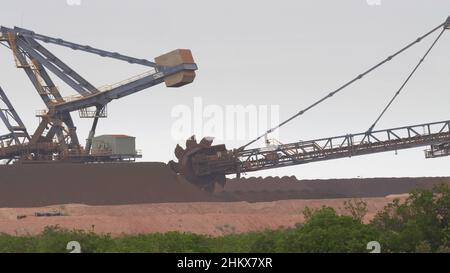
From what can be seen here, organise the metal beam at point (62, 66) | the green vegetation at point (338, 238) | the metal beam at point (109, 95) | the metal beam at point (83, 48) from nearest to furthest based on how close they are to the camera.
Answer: the green vegetation at point (338, 238)
the metal beam at point (109, 95)
the metal beam at point (83, 48)
the metal beam at point (62, 66)

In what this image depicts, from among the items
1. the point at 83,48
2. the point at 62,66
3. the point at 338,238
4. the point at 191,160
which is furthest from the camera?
the point at 191,160

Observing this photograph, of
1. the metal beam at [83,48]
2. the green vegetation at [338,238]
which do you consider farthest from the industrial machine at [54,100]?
the green vegetation at [338,238]

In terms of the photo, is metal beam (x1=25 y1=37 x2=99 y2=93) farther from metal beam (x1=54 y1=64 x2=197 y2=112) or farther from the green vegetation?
the green vegetation

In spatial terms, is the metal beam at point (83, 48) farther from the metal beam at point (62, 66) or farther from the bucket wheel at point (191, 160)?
the bucket wheel at point (191, 160)

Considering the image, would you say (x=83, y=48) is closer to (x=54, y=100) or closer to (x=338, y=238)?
(x=54, y=100)

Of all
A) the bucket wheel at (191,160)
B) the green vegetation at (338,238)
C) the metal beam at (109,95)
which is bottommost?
the green vegetation at (338,238)

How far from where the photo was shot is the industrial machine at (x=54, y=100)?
7250cm

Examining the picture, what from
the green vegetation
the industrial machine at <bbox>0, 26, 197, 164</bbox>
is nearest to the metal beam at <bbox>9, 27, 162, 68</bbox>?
the industrial machine at <bbox>0, 26, 197, 164</bbox>

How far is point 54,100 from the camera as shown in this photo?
73938mm

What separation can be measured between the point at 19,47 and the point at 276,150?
70.4 ft

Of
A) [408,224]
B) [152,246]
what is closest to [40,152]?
[152,246]

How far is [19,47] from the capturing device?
240 ft

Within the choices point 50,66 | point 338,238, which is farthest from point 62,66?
point 338,238

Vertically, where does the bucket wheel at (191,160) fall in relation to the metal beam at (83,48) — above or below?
below
